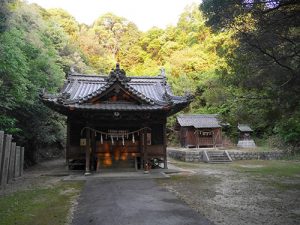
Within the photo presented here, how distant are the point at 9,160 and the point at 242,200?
9.92m

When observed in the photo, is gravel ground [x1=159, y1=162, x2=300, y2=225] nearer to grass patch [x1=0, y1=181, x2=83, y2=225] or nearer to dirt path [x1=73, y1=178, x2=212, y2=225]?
dirt path [x1=73, y1=178, x2=212, y2=225]

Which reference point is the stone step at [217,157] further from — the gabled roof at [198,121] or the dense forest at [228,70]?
the gabled roof at [198,121]

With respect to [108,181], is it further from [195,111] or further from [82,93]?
[195,111]

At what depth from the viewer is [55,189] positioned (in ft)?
36.9

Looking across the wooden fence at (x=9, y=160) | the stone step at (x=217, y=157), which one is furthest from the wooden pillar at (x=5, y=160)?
the stone step at (x=217, y=157)

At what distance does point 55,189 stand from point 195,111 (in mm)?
37105

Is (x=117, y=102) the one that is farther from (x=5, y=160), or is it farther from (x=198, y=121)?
(x=198, y=121)

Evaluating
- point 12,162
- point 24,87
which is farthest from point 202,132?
point 12,162

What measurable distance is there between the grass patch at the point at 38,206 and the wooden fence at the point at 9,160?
1641mm

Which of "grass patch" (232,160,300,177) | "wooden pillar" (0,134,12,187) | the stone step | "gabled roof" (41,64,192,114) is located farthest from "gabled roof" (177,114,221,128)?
"wooden pillar" (0,134,12,187)

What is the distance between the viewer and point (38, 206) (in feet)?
27.1

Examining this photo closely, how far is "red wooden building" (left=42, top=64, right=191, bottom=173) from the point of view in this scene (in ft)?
50.6

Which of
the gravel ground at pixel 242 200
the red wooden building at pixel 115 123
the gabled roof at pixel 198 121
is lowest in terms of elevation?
the gravel ground at pixel 242 200

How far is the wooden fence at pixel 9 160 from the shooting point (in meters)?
11.2
